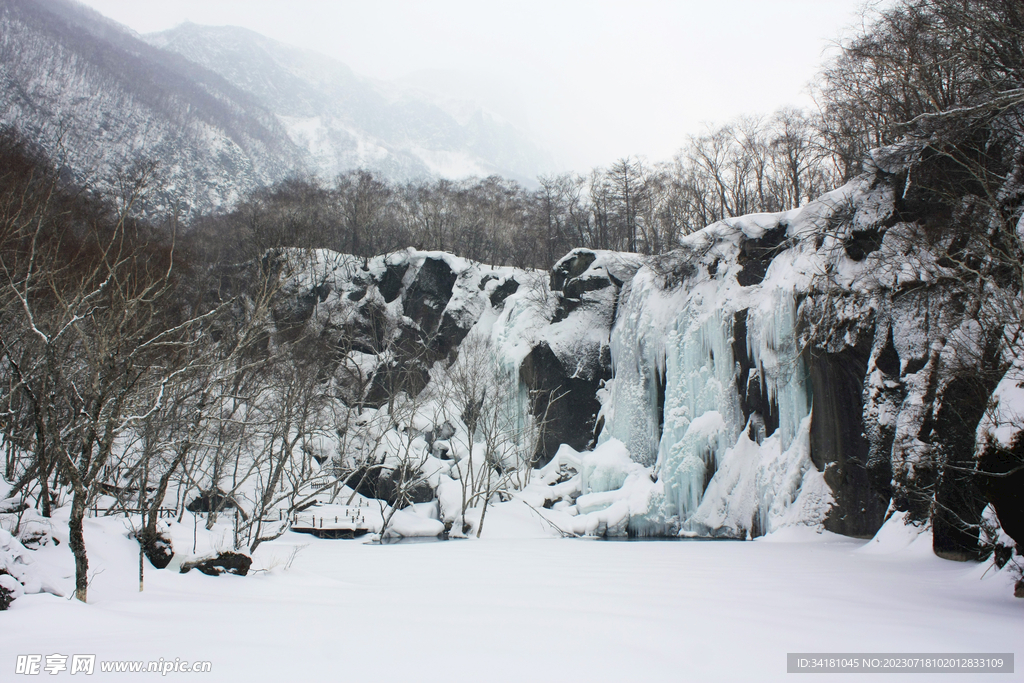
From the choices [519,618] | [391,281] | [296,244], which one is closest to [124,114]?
[296,244]

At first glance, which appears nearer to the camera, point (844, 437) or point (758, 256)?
point (844, 437)

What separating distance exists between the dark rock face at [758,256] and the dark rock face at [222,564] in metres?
10.8

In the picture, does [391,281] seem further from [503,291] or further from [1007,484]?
[1007,484]

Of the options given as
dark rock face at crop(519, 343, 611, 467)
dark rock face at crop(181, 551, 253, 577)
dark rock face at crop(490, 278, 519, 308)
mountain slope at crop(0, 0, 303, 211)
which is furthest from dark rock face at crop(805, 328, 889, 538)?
mountain slope at crop(0, 0, 303, 211)

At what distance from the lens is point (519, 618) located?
13.0ft

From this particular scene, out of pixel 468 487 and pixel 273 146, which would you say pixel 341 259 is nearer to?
pixel 468 487

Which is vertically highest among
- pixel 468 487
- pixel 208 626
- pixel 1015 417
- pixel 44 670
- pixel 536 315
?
pixel 536 315

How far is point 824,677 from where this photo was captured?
2.87m

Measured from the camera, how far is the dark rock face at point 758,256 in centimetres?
1207

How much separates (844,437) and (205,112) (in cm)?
7722

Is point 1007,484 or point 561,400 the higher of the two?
point 1007,484

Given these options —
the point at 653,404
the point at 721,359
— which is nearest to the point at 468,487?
the point at 653,404

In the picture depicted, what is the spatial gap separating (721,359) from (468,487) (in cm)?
831

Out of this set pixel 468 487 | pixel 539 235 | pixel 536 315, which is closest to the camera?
pixel 468 487
